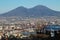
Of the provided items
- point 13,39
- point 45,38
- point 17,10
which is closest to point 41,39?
point 45,38

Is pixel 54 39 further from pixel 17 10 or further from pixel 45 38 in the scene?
pixel 17 10

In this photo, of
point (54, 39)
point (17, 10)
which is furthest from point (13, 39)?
point (17, 10)

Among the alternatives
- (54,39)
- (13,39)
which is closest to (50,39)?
(54,39)

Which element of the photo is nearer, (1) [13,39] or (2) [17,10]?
(1) [13,39]

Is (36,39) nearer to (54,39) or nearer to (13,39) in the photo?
(54,39)

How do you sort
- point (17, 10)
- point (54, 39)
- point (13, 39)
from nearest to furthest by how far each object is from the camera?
point (54, 39) → point (13, 39) → point (17, 10)

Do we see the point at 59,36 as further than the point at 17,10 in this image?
No

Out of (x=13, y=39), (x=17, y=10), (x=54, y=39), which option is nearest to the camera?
(x=54, y=39)
